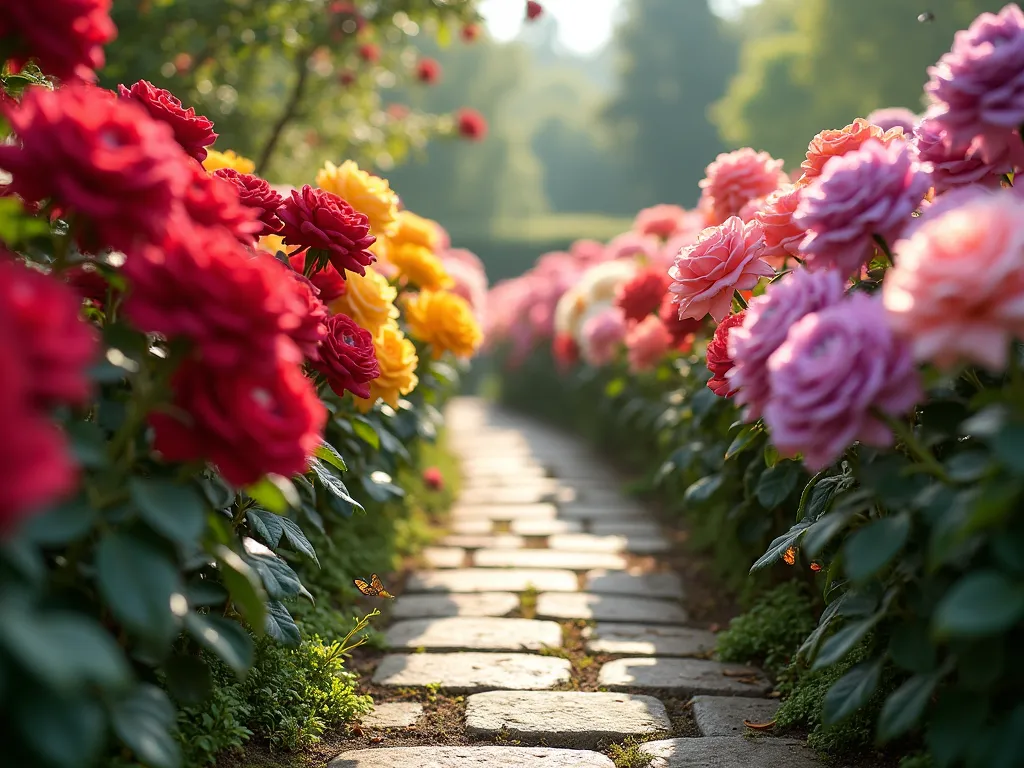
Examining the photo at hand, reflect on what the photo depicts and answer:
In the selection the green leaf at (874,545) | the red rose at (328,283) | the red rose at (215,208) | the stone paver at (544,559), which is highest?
the stone paver at (544,559)

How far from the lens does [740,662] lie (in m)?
2.79

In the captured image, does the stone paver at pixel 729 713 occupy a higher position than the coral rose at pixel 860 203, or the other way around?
the coral rose at pixel 860 203

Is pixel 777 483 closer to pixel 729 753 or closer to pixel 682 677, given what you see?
pixel 682 677

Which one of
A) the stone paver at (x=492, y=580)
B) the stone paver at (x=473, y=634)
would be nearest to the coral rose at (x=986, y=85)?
the stone paver at (x=473, y=634)

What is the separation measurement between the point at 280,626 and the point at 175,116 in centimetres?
107

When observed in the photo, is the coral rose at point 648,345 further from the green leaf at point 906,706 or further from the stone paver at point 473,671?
the green leaf at point 906,706

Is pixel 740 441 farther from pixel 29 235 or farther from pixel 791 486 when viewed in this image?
pixel 29 235

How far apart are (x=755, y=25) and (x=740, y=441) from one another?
3665 centimetres

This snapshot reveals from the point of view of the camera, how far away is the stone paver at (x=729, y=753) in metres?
2.04

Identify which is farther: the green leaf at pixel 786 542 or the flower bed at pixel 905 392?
the green leaf at pixel 786 542

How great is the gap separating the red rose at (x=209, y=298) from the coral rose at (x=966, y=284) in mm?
881

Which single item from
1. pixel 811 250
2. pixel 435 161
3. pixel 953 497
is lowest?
pixel 953 497

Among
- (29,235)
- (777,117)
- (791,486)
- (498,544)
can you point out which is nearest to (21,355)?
(29,235)

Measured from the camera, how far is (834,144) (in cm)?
218
